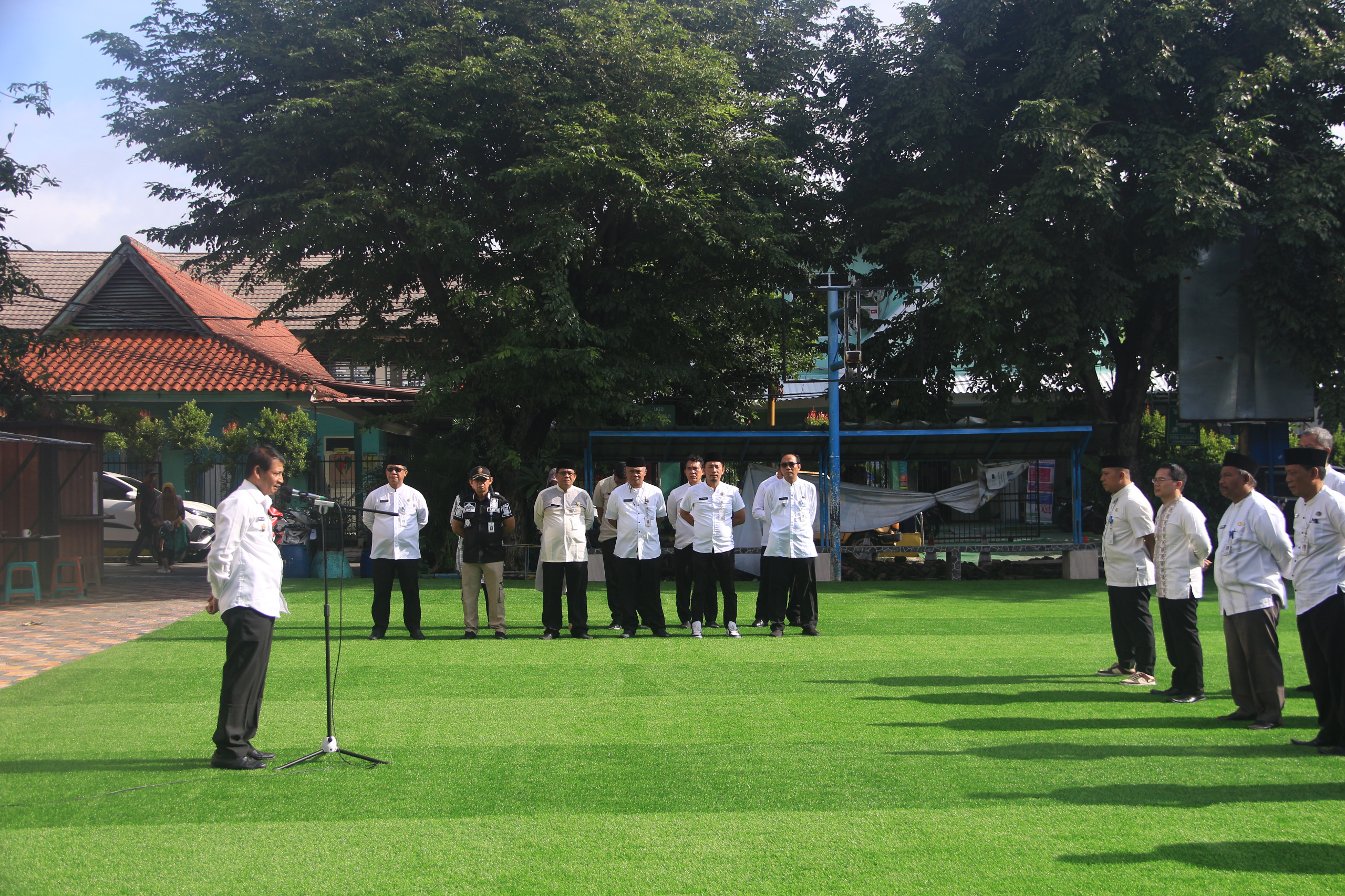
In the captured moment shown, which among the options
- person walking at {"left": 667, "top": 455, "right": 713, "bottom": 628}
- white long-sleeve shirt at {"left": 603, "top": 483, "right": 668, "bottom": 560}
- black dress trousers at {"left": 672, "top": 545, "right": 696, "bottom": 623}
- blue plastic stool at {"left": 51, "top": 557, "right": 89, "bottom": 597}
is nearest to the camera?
white long-sleeve shirt at {"left": 603, "top": 483, "right": 668, "bottom": 560}

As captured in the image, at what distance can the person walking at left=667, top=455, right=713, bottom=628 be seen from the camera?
10.7m

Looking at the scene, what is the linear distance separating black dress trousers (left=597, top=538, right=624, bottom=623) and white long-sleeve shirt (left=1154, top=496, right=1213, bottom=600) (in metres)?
5.37

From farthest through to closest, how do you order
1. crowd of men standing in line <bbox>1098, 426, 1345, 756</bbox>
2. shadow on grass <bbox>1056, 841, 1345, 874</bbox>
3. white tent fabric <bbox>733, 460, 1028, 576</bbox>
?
white tent fabric <bbox>733, 460, 1028, 576</bbox>
crowd of men standing in line <bbox>1098, 426, 1345, 756</bbox>
shadow on grass <bbox>1056, 841, 1345, 874</bbox>

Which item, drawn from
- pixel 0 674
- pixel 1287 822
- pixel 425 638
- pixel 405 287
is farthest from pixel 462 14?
Result: pixel 1287 822

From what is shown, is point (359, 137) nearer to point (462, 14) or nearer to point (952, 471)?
point (462, 14)

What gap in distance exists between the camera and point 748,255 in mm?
17609

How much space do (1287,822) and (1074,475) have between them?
13162 millimetres

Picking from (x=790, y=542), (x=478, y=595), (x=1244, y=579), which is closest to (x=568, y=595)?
(x=478, y=595)

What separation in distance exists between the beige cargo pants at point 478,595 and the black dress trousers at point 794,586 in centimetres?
283

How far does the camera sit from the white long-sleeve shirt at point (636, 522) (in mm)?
10539

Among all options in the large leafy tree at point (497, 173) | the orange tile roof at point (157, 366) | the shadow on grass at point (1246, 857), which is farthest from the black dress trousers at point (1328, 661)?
the orange tile roof at point (157, 366)

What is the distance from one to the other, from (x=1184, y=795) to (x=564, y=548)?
652 centimetres

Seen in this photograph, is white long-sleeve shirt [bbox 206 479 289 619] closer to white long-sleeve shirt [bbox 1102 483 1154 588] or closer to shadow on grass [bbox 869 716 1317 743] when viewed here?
shadow on grass [bbox 869 716 1317 743]

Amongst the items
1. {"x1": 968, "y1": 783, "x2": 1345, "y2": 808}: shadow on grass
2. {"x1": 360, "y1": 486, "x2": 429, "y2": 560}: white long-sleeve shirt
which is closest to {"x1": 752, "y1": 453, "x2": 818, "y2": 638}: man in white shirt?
{"x1": 360, "y1": 486, "x2": 429, "y2": 560}: white long-sleeve shirt
